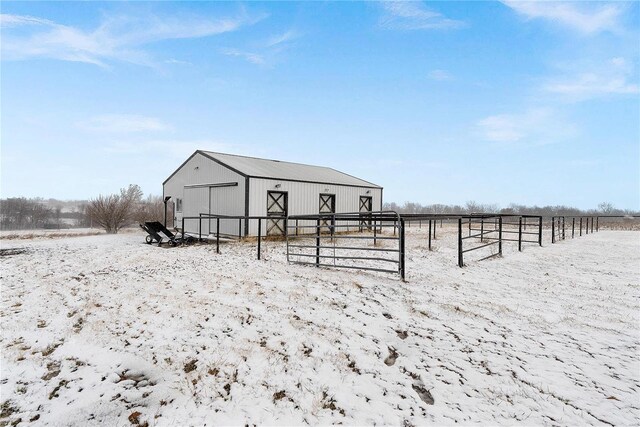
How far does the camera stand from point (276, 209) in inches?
679

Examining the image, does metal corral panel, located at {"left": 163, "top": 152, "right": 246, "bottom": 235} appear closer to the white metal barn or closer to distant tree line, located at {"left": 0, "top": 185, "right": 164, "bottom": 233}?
the white metal barn

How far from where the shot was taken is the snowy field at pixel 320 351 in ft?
9.81

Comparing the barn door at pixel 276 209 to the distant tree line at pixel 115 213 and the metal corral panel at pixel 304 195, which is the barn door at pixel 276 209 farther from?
the distant tree line at pixel 115 213

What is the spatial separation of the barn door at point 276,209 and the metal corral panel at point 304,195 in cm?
28

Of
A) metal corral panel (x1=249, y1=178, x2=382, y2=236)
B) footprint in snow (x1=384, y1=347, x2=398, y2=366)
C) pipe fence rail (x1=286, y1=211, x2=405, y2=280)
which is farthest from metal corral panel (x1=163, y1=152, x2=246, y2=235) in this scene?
footprint in snow (x1=384, y1=347, x2=398, y2=366)

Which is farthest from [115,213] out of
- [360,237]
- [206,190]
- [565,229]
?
[565,229]

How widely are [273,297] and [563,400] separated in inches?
163

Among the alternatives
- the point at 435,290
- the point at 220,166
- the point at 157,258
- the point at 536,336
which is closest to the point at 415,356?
the point at 536,336

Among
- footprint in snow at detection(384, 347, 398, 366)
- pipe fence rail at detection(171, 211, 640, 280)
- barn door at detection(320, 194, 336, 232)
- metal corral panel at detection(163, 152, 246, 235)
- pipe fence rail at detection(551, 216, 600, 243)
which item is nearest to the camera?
footprint in snow at detection(384, 347, 398, 366)

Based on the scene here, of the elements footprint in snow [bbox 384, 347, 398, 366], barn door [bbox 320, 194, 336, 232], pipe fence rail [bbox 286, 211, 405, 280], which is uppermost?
barn door [bbox 320, 194, 336, 232]

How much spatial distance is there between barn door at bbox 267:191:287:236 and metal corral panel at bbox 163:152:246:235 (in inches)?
62.8

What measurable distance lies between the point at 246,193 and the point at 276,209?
6.98ft

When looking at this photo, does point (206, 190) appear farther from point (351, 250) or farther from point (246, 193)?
point (351, 250)

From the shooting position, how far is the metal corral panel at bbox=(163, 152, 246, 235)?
1634cm
